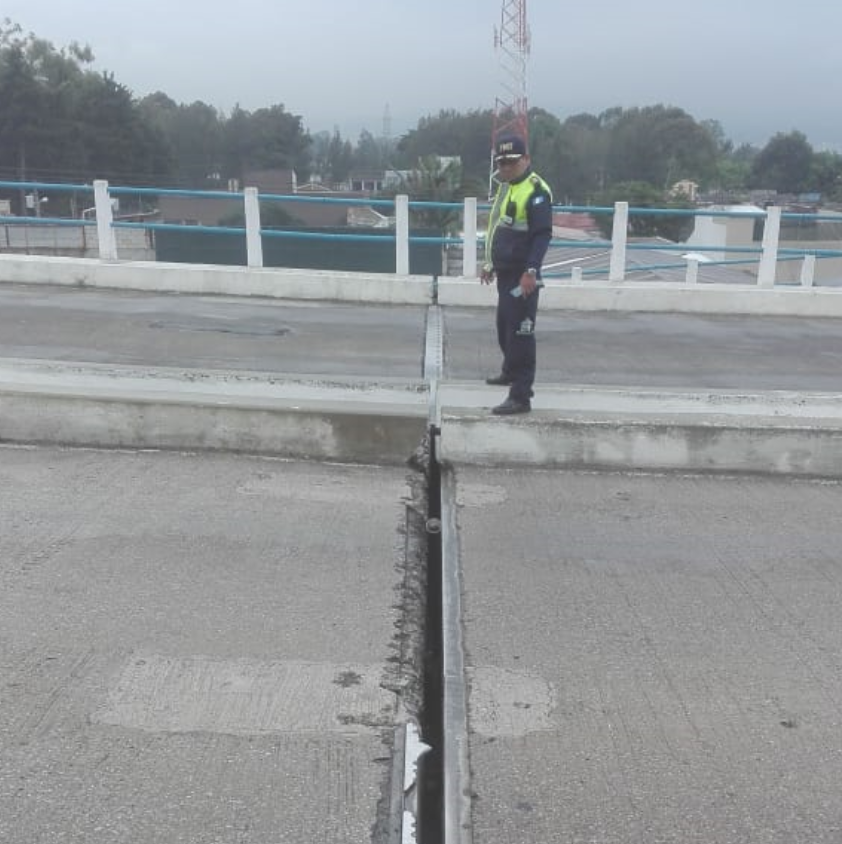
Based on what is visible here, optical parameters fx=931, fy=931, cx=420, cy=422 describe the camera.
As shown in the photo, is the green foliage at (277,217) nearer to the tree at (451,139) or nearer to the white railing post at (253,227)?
the white railing post at (253,227)

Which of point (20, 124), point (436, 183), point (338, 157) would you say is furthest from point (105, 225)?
point (338, 157)

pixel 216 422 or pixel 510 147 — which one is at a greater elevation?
pixel 510 147

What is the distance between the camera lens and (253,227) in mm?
11875

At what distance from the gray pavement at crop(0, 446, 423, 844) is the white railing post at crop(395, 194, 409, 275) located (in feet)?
22.1

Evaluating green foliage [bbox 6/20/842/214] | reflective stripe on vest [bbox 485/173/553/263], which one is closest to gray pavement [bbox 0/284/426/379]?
reflective stripe on vest [bbox 485/173/553/263]

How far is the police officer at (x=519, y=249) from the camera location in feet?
19.1

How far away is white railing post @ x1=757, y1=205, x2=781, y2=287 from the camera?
1176 cm

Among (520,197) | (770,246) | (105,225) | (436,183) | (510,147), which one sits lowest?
(770,246)

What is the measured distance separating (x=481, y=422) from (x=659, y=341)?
423 centimetres

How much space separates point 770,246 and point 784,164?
60054 mm

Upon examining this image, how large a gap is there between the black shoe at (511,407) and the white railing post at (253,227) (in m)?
6.83

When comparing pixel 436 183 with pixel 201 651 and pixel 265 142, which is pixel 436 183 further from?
pixel 265 142

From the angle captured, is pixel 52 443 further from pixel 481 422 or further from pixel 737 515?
pixel 737 515

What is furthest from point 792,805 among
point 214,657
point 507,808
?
point 214,657
